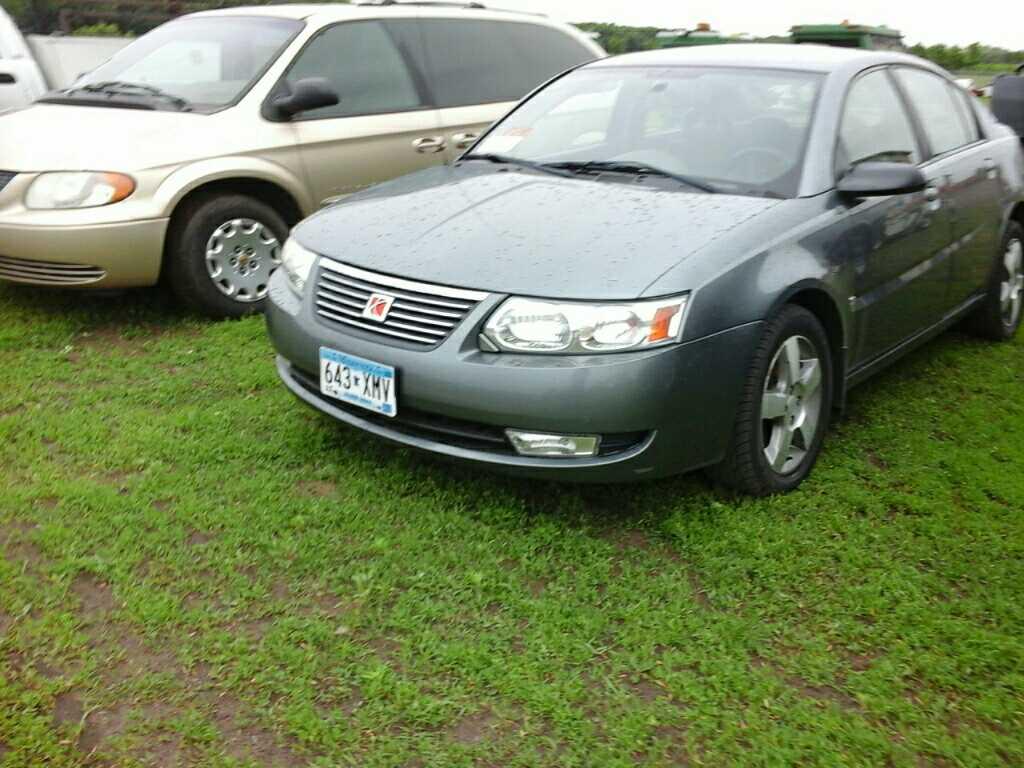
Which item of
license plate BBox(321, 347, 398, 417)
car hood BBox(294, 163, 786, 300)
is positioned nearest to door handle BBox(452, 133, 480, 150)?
car hood BBox(294, 163, 786, 300)

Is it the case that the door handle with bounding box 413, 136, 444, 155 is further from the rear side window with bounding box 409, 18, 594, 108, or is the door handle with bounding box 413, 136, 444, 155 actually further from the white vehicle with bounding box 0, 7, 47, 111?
the white vehicle with bounding box 0, 7, 47, 111

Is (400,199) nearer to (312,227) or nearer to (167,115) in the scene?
(312,227)

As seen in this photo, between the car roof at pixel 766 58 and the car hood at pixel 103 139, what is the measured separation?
6.92 ft

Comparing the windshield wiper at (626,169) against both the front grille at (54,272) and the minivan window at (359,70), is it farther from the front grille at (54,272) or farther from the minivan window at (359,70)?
the front grille at (54,272)

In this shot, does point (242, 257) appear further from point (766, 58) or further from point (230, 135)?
point (766, 58)

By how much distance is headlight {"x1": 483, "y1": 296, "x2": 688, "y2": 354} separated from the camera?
309 centimetres

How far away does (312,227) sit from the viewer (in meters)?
3.94

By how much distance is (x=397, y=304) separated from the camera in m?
3.34

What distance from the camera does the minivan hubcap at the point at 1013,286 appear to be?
216 inches

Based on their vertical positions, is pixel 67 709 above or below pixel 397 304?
below

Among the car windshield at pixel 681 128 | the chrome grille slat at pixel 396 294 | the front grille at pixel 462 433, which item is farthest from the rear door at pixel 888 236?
the chrome grille slat at pixel 396 294

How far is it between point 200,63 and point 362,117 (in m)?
0.96

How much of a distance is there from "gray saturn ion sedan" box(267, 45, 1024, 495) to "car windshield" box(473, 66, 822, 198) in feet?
0.04

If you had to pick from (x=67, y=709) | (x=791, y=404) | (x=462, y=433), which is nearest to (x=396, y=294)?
(x=462, y=433)
